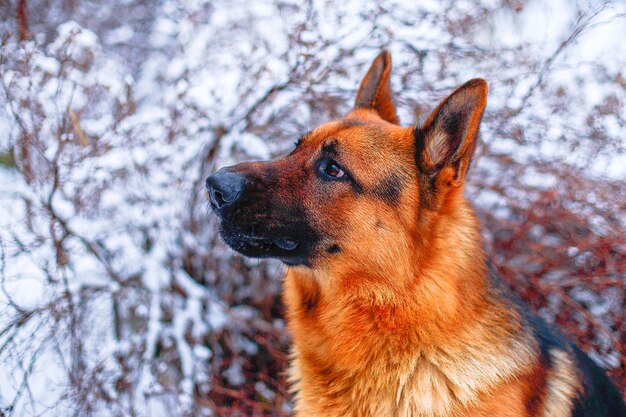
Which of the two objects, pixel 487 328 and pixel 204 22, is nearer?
pixel 487 328

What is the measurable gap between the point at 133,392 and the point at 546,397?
283 centimetres

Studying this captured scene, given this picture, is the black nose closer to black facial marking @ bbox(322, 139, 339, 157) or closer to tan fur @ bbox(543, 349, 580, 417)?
black facial marking @ bbox(322, 139, 339, 157)

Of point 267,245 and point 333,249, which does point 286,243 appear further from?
point 333,249

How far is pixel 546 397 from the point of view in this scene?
260 cm

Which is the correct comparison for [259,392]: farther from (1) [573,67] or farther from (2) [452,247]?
(1) [573,67]

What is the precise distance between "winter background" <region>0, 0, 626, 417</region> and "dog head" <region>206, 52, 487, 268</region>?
1846 mm

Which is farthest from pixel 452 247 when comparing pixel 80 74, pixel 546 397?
pixel 80 74

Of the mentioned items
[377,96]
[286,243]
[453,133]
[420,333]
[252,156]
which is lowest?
[252,156]

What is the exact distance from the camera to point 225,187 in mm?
2553

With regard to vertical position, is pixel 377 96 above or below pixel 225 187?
above

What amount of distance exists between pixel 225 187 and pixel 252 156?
88.8 inches

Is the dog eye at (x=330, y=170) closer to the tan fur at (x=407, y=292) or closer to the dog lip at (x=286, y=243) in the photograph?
the tan fur at (x=407, y=292)

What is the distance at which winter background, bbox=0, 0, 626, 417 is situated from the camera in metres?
3.89

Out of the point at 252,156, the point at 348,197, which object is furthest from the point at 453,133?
the point at 252,156
